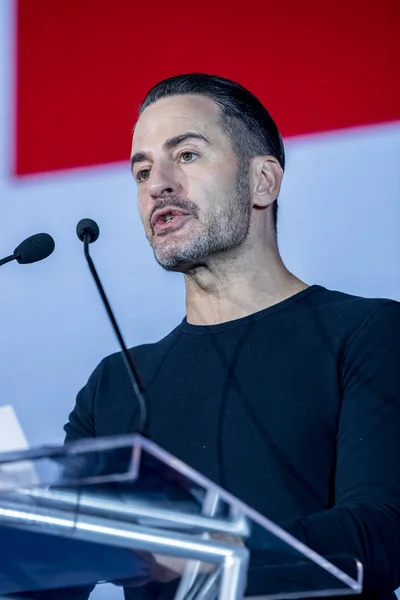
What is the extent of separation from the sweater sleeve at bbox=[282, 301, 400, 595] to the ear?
1.28 ft

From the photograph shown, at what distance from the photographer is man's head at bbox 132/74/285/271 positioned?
5.68 feet

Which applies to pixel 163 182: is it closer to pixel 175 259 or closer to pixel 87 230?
pixel 175 259

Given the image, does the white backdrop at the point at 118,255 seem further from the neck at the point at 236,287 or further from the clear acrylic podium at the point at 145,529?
the clear acrylic podium at the point at 145,529

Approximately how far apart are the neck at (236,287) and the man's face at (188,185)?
0.11 ft

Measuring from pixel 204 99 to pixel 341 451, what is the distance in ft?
2.59

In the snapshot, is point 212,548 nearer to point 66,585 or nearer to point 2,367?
point 66,585

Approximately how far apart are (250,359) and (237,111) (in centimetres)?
53

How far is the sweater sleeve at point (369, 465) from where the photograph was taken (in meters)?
1.11

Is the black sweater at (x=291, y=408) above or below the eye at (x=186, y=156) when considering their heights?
below

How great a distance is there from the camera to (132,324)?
81.8 inches

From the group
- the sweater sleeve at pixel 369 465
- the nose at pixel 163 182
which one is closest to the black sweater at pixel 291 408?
the sweater sleeve at pixel 369 465

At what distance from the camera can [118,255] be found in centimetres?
216

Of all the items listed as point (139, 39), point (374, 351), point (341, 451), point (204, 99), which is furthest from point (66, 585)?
point (139, 39)

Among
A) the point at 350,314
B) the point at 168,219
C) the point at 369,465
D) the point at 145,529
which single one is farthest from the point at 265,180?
the point at 145,529
